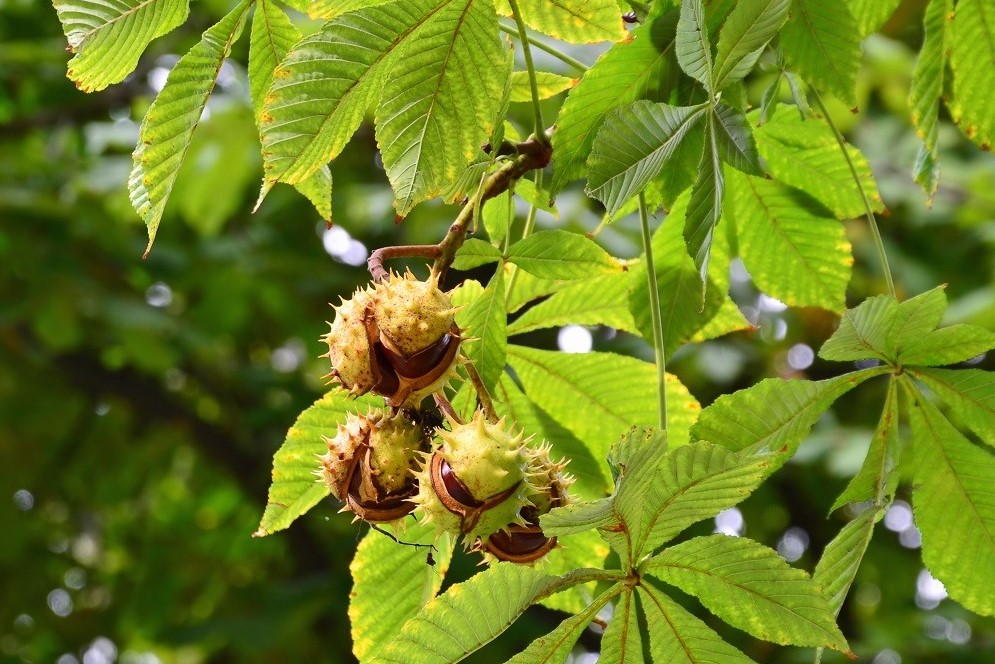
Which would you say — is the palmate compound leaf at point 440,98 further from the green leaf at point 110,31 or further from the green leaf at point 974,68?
the green leaf at point 974,68

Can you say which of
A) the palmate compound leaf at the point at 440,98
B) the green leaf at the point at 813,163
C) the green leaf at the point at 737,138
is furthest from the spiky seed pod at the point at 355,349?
the green leaf at the point at 813,163

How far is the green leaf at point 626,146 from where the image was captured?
0.92m

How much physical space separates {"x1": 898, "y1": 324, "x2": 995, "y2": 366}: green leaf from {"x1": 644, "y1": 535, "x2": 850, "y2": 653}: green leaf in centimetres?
25

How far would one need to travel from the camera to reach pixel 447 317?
0.97 meters

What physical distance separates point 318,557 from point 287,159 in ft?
12.3

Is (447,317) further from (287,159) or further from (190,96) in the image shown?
(190,96)

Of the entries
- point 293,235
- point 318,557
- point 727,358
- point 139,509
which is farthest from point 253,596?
point 727,358

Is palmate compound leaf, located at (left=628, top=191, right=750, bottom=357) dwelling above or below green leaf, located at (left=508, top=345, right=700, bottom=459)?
above

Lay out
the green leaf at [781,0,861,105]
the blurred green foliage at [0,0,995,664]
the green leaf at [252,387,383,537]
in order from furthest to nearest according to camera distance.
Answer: the blurred green foliage at [0,0,995,664], the green leaf at [252,387,383,537], the green leaf at [781,0,861,105]

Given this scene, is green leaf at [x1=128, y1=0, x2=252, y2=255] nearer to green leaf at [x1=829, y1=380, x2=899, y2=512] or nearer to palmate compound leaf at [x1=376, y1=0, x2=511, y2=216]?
palmate compound leaf at [x1=376, y1=0, x2=511, y2=216]

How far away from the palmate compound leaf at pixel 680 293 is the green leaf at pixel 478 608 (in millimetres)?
437

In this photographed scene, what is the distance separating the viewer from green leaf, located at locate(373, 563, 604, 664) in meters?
0.84

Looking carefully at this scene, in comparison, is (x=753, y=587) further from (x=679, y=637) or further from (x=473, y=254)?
(x=473, y=254)

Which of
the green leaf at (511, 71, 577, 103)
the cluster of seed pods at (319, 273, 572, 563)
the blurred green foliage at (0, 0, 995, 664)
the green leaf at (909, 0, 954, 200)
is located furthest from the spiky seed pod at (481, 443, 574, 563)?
the blurred green foliage at (0, 0, 995, 664)
